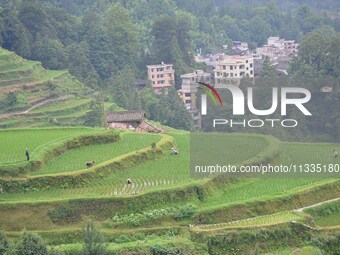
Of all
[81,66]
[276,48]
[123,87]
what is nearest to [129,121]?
[123,87]

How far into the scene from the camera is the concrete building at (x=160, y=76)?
56.0 metres

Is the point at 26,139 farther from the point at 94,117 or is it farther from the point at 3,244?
the point at 94,117

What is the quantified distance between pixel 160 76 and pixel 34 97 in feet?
48.4

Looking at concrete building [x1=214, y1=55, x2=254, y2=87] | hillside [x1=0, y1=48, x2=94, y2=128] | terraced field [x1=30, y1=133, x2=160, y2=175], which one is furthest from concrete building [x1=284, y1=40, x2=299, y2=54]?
terraced field [x1=30, y1=133, x2=160, y2=175]

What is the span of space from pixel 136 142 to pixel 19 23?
2431cm

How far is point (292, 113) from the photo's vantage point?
39.7 meters

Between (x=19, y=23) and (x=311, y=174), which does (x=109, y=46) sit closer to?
(x=19, y=23)

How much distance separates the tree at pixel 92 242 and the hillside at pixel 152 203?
60 cm

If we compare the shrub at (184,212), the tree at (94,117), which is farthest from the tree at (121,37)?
the shrub at (184,212)

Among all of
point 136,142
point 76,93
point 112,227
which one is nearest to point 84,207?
point 112,227

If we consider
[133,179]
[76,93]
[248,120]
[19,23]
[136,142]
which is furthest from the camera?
[19,23]

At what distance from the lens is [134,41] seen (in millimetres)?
58844

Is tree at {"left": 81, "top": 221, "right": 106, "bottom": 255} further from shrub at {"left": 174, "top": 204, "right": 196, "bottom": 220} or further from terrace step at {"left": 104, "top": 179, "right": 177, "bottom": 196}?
terrace step at {"left": 104, "top": 179, "right": 177, "bottom": 196}

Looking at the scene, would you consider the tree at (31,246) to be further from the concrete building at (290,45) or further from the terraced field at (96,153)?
the concrete building at (290,45)
